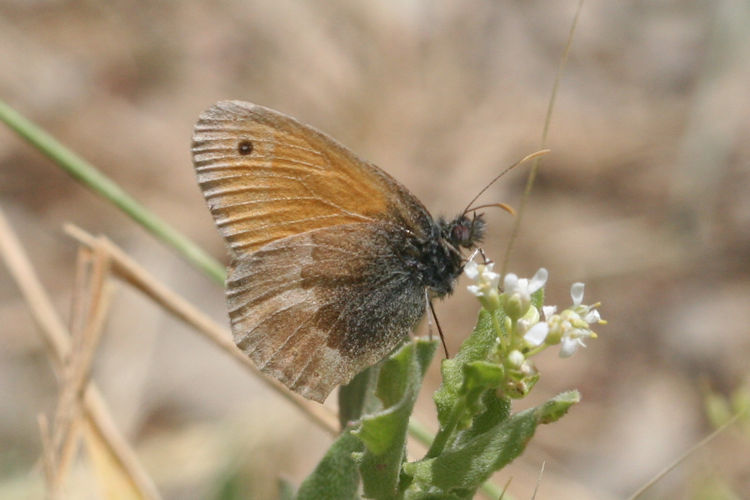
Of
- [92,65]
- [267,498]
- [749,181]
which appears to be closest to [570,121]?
[749,181]

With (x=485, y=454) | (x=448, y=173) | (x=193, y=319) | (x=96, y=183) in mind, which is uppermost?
(x=448, y=173)

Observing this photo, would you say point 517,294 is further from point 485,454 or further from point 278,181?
point 278,181

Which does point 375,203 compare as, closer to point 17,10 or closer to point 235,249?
point 235,249

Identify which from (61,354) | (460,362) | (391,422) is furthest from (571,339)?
(61,354)

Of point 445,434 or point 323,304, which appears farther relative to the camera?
point 323,304

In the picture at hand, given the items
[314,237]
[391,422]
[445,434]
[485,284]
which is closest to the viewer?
[391,422]

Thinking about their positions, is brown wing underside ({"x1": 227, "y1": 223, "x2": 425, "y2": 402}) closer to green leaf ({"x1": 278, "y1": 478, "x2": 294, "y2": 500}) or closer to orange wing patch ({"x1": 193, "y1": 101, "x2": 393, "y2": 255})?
orange wing patch ({"x1": 193, "y1": 101, "x2": 393, "y2": 255})
